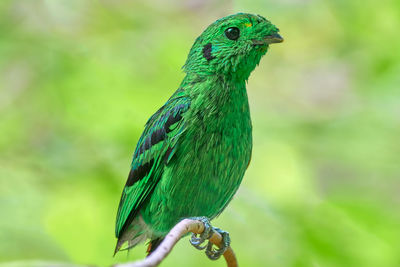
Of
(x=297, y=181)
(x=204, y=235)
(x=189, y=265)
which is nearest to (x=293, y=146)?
(x=297, y=181)

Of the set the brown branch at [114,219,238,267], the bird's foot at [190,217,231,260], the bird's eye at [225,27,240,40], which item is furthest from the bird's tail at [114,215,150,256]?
the bird's eye at [225,27,240,40]

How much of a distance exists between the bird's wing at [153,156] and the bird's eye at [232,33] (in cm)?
38

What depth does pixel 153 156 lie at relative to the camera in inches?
127

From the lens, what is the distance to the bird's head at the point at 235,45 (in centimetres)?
294

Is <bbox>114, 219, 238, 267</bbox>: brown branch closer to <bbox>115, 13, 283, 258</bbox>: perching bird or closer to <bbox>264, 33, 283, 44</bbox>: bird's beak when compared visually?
<bbox>115, 13, 283, 258</bbox>: perching bird

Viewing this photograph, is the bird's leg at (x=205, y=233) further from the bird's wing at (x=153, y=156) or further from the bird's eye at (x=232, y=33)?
the bird's eye at (x=232, y=33)

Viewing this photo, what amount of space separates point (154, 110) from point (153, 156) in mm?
1380

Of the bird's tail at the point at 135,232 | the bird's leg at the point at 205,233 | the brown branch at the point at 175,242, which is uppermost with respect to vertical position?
the bird's tail at the point at 135,232

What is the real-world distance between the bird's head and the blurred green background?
49.1 inches

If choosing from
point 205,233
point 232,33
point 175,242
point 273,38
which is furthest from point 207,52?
point 175,242

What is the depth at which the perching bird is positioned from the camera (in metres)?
3.01

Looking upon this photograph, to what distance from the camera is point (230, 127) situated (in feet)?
10.1

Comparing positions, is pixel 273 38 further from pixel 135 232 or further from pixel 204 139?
pixel 135 232

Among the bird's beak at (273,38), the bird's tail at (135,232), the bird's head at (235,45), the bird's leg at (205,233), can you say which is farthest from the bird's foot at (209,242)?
the bird's beak at (273,38)
